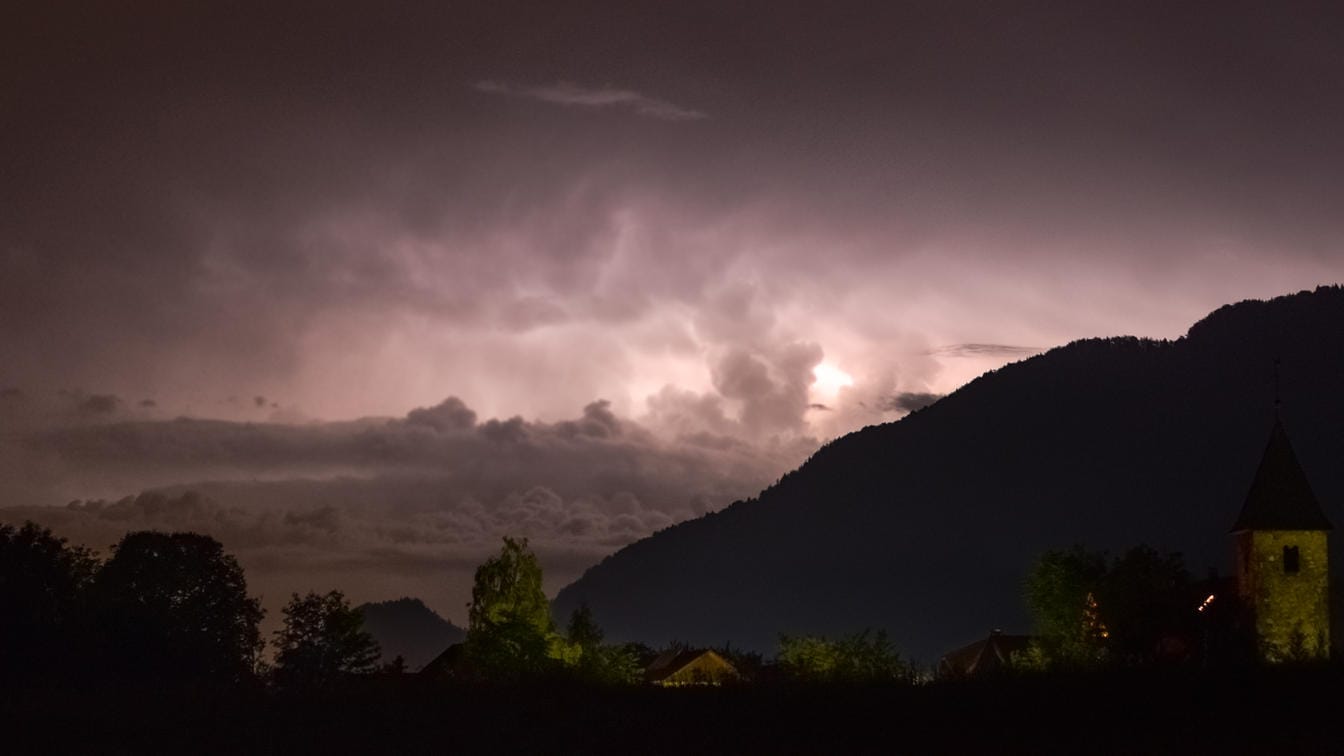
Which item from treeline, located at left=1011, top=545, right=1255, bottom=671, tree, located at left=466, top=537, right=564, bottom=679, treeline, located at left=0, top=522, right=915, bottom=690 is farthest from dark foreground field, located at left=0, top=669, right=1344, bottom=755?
treeline, located at left=1011, top=545, right=1255, bottom=671

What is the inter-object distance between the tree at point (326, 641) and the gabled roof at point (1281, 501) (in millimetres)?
44865

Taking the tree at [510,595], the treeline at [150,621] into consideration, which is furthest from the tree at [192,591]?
the tree at [510,595]

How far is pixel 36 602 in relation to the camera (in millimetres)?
77500

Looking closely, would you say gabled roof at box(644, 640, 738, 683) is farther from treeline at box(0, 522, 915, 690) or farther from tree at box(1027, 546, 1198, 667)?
tree at box(1027, 546, 1198, 667)

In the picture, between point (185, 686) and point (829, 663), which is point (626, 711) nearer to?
point (185, 686)

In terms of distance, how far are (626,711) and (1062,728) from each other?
39.8 feet

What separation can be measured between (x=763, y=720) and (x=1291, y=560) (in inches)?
1955

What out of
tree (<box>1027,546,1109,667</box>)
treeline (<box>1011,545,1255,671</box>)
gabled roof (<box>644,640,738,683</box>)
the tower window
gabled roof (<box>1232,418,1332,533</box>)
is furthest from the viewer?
gabled roof (<box>644,640,738,683</box>)

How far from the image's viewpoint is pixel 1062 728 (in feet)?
160

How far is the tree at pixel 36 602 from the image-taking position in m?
71.9

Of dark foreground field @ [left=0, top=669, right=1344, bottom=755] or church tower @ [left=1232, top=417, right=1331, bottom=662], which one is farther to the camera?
church tower @ [left=1232, top=417, right=1331, bottom=662]

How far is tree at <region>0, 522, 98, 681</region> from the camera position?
236 feet

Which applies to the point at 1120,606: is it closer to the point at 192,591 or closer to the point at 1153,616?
the point at 1153,616

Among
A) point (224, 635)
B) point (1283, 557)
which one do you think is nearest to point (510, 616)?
point (224, 635)
